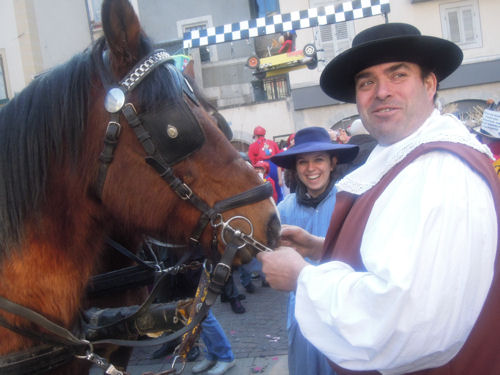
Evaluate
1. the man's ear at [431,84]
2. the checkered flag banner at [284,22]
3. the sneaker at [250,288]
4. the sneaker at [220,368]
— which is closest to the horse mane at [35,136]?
the man's ear at [431,84]

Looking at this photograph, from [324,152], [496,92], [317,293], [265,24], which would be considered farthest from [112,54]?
[496,92]

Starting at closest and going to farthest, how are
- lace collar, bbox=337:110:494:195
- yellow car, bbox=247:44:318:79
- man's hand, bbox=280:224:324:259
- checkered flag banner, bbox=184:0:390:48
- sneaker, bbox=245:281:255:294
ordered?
lace collar, bbox=337:110:494:195 → man's hand, bbox=280:224:324:259 → sneaker, bbox=245:281:255:294 → checkered flag banner, bbox=184:0:390:48 → yellow car, bbox=247:44:318:79

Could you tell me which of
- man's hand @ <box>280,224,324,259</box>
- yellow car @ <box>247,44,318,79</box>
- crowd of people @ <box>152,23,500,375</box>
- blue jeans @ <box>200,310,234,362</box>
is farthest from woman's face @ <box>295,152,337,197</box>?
yellow car @ <box>247,44,318,79</box>

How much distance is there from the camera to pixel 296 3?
13195 mm

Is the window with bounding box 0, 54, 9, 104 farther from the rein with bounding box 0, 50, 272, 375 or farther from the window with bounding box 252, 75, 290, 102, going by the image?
the rein with bounding box 0, 50, 272, 375

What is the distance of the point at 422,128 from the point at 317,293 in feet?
2.07

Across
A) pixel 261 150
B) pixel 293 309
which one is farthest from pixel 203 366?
pixel 261 150

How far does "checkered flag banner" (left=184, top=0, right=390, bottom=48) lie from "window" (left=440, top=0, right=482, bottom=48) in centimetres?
445

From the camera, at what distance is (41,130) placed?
151 centimetres

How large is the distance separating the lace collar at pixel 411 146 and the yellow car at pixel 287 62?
10856 millimetres

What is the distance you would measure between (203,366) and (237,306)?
4.47 ft

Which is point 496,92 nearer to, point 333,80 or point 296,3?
point 296,3

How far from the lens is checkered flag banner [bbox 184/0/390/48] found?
10.1 metres

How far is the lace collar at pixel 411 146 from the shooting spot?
47.9 inches
